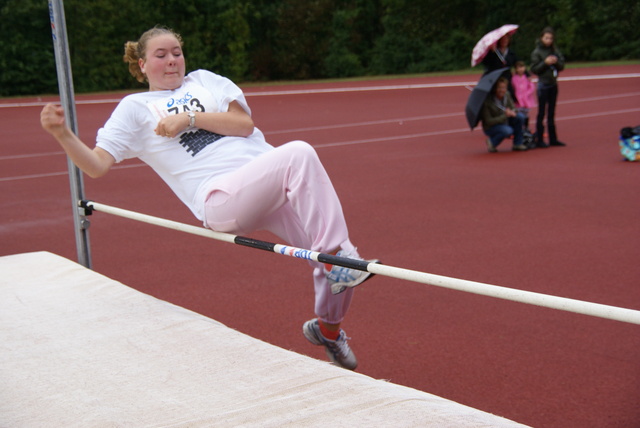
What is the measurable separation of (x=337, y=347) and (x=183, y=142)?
109 cm

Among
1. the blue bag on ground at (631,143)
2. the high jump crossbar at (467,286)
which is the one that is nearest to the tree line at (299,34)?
the blue bag on ground at (631,143)

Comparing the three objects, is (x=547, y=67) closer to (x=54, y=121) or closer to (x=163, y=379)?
(x=54, y=121)

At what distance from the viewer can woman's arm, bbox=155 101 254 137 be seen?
3.29 meters

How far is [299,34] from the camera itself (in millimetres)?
31266

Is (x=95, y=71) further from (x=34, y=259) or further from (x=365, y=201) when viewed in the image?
(x=34, y=259)

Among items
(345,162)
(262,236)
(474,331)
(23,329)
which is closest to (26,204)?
(262,236)

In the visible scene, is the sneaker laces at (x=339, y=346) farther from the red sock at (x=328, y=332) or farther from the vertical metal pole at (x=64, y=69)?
the vertical metal pole at (x=64, y=69)

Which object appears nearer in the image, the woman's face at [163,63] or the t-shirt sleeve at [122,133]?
the t-shirt sleeve at [122,133]

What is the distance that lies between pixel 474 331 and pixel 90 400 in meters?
2.03

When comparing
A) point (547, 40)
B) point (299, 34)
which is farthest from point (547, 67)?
point (299, 34)

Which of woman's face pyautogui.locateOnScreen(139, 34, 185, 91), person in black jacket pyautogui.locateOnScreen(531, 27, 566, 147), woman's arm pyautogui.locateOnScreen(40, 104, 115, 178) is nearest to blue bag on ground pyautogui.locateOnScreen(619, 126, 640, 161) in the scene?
person in black jacket pyautogui.locateOnScreen(531, 27, 566, 147)

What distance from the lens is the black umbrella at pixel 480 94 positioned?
10047mm

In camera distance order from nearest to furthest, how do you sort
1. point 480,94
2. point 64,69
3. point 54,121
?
point 54,121 → point 64,69 → point 480,94

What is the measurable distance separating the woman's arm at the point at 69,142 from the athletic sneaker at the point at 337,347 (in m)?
1.12
